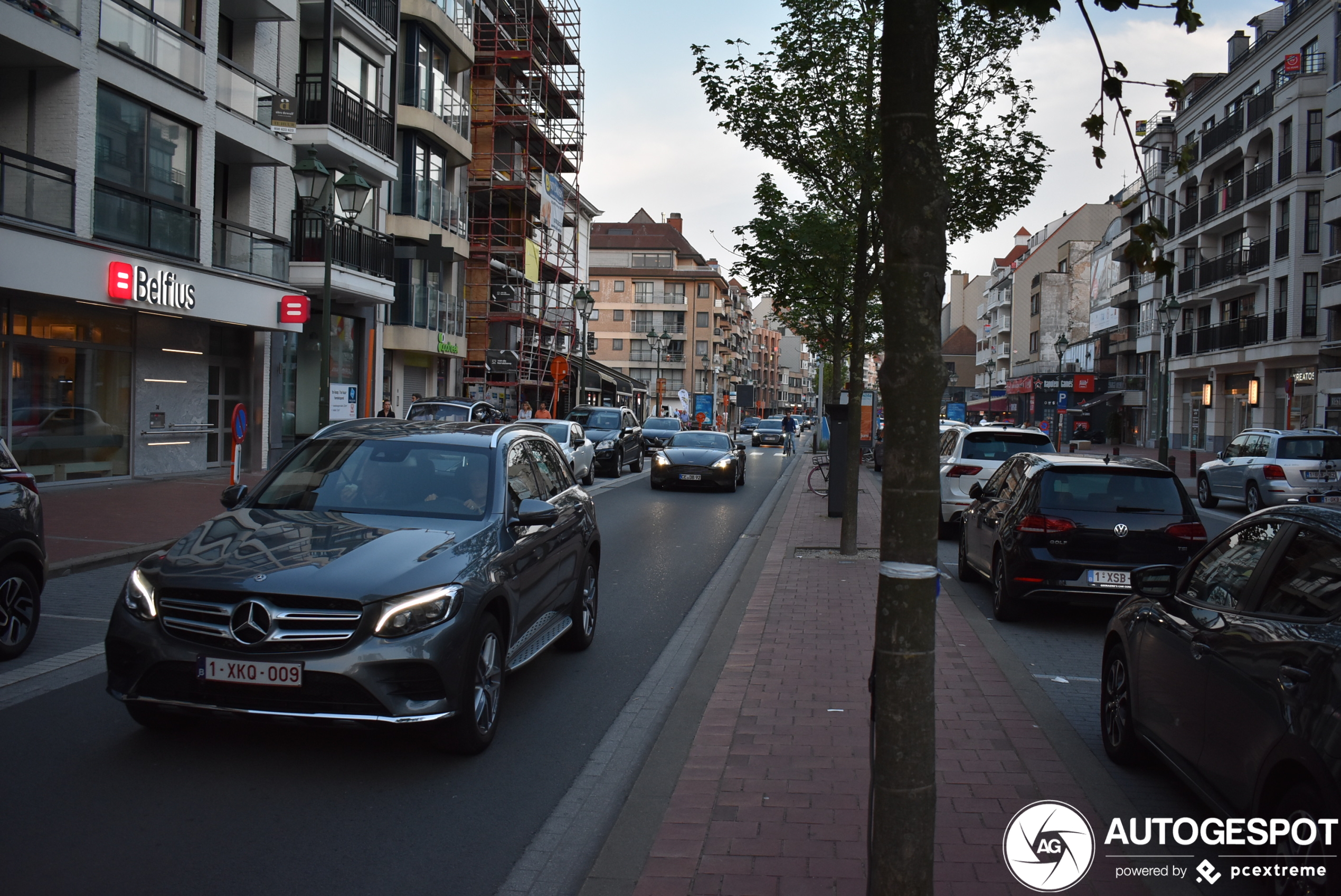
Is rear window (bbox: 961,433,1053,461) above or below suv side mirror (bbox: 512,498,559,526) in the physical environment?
above

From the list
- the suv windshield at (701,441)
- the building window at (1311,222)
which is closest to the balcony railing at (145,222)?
the suv windshield at (701,441)

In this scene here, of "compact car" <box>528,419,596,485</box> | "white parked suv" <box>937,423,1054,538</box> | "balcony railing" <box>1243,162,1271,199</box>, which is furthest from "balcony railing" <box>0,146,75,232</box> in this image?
"balcony railing" <box>1243,162,1271,199</box>

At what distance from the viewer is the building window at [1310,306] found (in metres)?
39.5

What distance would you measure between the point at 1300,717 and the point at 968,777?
73.8 inches

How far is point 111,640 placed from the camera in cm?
503

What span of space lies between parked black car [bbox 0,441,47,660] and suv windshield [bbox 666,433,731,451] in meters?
19.2

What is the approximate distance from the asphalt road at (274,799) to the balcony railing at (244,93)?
18.3 m

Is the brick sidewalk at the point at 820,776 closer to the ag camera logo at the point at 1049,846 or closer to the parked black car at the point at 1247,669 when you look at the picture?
the ag camera logo at the point at 1049,846

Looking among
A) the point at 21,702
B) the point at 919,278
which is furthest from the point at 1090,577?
the point at 21,702

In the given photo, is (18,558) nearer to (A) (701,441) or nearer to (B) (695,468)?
(B) (695,468)

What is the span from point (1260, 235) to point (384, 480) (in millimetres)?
47350

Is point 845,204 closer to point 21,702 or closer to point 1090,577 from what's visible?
point 1090,577

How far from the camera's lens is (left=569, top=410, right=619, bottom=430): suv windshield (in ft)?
97.5

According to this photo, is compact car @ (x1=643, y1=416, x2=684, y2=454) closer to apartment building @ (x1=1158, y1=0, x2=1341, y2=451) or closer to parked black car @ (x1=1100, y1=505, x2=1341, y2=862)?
apartment building @ (x1=1158, y1=0, x2=1341, y2=451)
